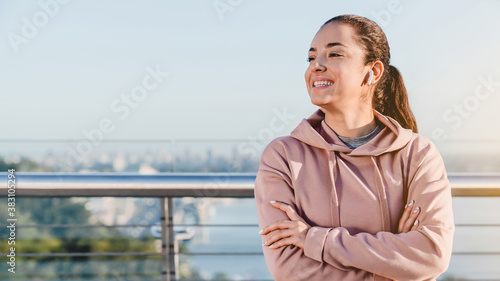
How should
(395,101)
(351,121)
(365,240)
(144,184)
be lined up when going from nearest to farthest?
(365,240) < (351,121) < (395,101) < (144,184)

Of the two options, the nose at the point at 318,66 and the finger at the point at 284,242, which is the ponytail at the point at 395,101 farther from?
the finger at the point at 284,242

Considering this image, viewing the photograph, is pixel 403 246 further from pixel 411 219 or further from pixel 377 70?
pixel 377 70

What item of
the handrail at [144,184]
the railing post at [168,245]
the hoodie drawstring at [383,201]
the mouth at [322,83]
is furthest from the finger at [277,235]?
the railing post at [168,245]

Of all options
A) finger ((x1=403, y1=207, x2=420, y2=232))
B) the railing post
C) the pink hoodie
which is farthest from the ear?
the railing post

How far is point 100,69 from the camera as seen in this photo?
34.7 metres

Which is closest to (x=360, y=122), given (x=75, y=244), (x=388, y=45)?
(x=388, y=45)

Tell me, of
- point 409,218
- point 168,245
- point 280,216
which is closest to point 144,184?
point 168,245

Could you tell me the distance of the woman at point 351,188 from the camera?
1.32 meters

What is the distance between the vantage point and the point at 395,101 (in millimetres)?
1557

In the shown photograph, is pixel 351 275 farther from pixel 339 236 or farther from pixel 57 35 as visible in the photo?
pixel 57 35

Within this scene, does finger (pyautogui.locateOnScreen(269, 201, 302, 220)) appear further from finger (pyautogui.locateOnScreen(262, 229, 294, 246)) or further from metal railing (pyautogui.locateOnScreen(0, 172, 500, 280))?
metal railing (pyautogui.locateOnScreen(0, 172, 500, 280))

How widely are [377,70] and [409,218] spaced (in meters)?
0.36

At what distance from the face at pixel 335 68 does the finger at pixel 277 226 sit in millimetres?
280

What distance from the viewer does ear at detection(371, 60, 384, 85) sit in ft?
4.69
